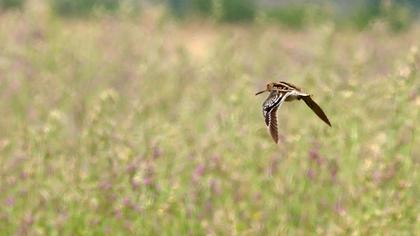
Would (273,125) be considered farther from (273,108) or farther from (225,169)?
(225,169)

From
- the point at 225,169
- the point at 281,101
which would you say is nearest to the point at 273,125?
the point at 281,101

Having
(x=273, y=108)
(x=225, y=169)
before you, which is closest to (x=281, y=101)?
(x=273, y=108)

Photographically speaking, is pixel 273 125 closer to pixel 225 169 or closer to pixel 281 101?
pixel 281 101

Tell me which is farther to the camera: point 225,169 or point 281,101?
point 225,169

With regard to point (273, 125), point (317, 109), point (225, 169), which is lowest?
point (273, 125)

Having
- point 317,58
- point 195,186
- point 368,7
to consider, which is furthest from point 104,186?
point 368,7

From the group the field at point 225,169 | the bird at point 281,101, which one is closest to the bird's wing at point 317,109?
the bird at point 281,101

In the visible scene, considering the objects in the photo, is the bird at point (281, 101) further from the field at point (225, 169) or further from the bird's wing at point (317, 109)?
the field at point (225, 169)

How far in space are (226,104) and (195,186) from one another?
5.79 feet

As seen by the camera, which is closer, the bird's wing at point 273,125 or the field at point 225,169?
the bird's wing at point 273,125

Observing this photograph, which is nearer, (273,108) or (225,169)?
(273,108)

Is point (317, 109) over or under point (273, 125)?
over

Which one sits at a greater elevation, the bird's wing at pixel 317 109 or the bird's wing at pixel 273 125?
the bird's wing at pixel 317 109

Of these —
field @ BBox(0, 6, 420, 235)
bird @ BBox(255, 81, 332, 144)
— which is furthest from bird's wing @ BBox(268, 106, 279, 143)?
field @ BBox(0, 6, 420, 235)
